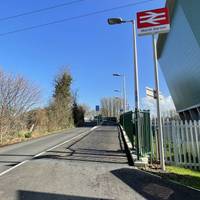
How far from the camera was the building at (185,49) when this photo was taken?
24.3 meters

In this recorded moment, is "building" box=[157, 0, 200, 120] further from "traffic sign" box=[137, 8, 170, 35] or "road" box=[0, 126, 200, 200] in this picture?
"road" box=[0, 126, 200, 200]

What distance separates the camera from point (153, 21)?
37.6ft

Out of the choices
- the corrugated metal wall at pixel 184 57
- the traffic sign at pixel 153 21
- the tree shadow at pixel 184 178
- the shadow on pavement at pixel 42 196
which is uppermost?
the corrugated metal wall at pixel 184 57

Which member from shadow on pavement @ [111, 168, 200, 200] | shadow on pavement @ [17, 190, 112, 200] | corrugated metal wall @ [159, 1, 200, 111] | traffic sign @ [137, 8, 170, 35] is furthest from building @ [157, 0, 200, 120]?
shadow on pavement @ [17, 190, 112, 200]

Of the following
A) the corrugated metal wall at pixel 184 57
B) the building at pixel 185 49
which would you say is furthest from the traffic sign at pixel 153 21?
the corrugated metal wall at pixel 184 57

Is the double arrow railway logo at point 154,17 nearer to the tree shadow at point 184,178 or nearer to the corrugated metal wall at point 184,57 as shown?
the tree shadow at point 184,178

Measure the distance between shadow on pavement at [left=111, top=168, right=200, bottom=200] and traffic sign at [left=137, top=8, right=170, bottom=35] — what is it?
4.75 meters

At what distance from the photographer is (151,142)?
1302 centimetres

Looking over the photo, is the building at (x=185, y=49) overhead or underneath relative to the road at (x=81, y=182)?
overhead

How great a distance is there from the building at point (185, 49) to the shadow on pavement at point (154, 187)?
15.9 meters

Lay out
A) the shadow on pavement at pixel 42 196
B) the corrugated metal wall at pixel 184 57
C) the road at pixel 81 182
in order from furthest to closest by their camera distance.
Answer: the corrugated metal wall at pixel 184 57
the road at pixel 81 182
the shadow on pavement at pixel 42 196

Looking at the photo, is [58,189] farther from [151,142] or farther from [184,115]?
[184,115]

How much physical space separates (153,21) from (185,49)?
1902cm

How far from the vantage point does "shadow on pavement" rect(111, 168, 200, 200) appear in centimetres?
733
